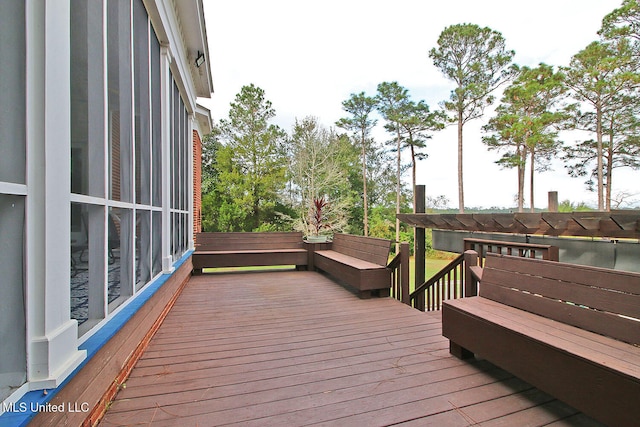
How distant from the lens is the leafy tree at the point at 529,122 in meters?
14.0

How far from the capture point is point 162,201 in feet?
10.3

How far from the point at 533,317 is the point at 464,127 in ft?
55.9

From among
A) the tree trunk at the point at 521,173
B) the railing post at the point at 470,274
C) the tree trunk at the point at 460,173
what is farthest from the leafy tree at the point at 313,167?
the railing post at the point at 470,274

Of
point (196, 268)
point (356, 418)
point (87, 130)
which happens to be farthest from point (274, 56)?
point (356, 418)

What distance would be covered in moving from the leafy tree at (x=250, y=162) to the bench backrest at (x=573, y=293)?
13623 mm

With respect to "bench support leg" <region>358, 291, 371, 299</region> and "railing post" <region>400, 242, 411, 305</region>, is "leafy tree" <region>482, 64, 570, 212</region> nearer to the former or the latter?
"railing post" <region>400, 242, 411, 305</region>

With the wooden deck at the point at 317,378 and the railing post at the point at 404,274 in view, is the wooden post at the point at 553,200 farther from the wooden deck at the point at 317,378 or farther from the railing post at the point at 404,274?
the wooden deck at the point at 317,378

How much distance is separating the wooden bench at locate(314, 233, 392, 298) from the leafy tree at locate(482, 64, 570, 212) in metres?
13.4

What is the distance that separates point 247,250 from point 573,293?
Answer: 5.46 m

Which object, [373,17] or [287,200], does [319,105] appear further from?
[373,17]

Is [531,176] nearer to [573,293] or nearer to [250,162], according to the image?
[250,162]

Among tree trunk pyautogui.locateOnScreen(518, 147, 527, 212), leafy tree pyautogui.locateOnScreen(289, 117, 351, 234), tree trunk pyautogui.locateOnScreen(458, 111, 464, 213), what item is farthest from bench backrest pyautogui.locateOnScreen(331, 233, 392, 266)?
tree trunk pyautogui.locateOnScreen(518, 147, 527, 212)

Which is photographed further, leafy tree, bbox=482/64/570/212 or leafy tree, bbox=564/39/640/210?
leafy tree, bbox=482/64/570/212

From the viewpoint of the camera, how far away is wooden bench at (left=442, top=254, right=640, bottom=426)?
1.40m
